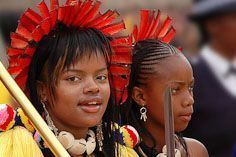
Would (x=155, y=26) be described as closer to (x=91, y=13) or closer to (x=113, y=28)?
(x=113, y=28)


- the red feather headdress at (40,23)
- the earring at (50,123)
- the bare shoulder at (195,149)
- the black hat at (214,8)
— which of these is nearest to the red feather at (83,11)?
the red feather headdress at (40,23)

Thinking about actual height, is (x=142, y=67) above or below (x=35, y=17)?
below

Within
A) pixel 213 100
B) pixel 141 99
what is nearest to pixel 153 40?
pixel 141 99

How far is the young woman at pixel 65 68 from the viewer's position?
11.3 ft

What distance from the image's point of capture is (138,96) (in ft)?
12.8

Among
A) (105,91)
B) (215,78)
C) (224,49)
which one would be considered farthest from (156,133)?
(224,49)

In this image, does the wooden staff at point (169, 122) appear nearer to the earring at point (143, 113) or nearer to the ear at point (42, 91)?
the ear at point (42, 91)

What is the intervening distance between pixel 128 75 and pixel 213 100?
178 cm

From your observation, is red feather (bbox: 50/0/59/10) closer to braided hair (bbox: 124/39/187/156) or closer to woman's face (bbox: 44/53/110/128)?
woman's face (bbox: 44/53/110/128)

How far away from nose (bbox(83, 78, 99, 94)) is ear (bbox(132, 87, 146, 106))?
478mm

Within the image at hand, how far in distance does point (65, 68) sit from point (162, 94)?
1.81 feet

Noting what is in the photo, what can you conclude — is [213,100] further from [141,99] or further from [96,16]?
[96,16]

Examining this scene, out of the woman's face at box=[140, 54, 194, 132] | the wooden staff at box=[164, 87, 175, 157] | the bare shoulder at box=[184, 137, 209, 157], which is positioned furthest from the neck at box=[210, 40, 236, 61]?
the wooden staff at box=[164, 87, 175, 157]

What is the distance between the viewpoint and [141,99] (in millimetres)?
3910
